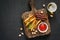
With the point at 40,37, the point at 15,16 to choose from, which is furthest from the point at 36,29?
the point at 15,16

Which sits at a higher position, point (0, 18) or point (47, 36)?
point (0, 18)

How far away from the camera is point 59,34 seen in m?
1.79

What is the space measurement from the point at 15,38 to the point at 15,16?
0.17 metres

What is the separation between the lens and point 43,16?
1.72 metres

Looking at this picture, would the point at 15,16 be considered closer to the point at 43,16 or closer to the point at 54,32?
the point at 43,16

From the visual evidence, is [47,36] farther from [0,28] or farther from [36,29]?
[0,28]

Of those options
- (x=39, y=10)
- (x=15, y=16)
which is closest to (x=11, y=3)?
(x=15, y=16)

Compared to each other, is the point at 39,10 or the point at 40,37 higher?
the point at 39,10

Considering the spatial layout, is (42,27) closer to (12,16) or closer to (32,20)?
(32,20)

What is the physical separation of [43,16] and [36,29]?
0.11m

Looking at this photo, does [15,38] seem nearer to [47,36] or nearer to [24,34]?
[24,34]

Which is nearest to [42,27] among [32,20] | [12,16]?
[32,20]

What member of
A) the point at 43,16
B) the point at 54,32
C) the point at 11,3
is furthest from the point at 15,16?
the point at 54,32

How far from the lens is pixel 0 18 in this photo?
1.72 metres
